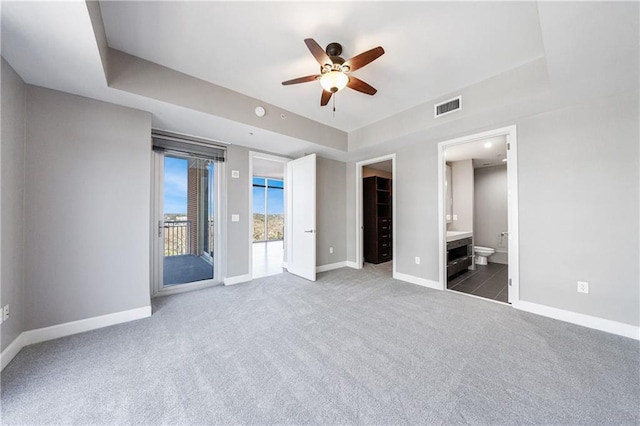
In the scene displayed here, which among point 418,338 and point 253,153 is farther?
point 253,153

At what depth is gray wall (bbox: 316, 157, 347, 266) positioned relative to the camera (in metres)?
4.67

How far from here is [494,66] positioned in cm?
237

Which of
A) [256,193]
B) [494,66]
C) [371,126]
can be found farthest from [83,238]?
[256,193]

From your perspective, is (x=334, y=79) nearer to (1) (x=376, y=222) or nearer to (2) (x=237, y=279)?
(2) (x=237, y=279)

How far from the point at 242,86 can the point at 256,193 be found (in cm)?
556

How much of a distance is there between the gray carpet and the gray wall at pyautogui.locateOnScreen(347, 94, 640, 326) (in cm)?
41

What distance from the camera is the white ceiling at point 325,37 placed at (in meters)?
1.73

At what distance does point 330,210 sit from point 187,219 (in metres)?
2.66

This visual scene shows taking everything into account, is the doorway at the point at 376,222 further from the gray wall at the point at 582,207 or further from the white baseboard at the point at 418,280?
the gray wall at the point at 582,207

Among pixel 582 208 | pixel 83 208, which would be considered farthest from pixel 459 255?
pixel 83 208

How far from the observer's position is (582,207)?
2.42 meters

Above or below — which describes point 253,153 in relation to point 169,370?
above

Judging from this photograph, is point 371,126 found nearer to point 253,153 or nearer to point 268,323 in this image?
point 253,153

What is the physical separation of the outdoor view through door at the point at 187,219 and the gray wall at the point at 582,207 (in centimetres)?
438
